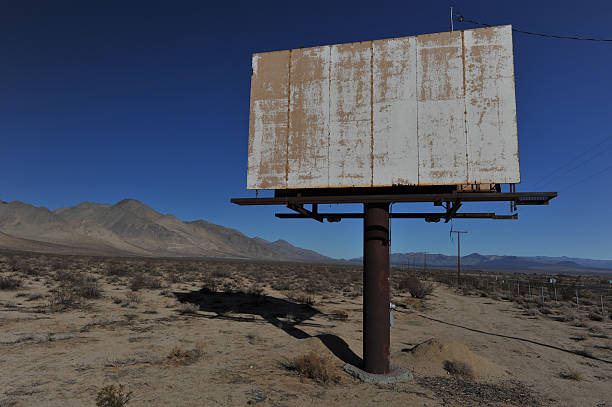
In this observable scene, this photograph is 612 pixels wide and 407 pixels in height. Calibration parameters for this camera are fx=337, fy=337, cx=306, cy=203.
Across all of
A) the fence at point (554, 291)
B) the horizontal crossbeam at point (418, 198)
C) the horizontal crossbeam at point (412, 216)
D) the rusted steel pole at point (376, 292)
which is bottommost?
the fence at point (554, 291)

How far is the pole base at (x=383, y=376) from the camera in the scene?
7309 mm

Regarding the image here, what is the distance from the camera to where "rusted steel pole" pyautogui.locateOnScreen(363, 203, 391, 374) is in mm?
7633

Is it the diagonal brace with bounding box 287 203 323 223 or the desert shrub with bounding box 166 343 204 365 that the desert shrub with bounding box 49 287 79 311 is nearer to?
the desert shrub with bounding box 166 343 204 365

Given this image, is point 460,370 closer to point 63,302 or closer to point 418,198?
point 418,198

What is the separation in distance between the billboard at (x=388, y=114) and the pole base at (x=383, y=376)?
428cm

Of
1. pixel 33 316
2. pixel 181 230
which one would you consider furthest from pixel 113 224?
pixel 33 316

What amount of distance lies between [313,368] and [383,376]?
1.55 m

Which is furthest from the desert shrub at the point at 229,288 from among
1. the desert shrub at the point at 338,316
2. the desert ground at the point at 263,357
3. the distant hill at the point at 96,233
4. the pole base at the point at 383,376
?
A: the distant hill at the point at 96,233

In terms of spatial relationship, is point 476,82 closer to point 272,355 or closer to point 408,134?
point 408,134

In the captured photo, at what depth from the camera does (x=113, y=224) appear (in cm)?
16438

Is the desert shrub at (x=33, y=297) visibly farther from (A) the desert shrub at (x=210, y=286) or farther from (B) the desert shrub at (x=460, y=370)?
(B) the desert shrub at (x=460, y=370)

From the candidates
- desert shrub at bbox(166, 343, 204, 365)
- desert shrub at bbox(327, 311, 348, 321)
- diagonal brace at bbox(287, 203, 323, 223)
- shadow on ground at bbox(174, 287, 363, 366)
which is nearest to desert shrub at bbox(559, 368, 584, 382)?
shadow on ground at bbox(174, 287, 363, 366)

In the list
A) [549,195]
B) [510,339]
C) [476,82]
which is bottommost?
[510,339]

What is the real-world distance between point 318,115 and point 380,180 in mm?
2336
